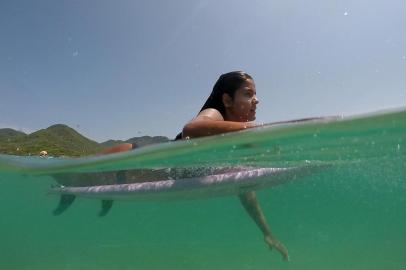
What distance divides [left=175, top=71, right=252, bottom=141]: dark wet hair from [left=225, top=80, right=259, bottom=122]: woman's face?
0.19 ft

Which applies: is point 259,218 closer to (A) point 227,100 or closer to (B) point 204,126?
(A) point 227,100

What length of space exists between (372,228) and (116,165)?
28069mm

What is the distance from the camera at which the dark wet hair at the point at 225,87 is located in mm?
4930

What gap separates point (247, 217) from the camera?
65.0 feet

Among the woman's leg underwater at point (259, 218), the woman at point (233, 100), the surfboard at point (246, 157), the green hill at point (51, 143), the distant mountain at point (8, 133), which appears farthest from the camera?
the distant mountain at point (8, 133)

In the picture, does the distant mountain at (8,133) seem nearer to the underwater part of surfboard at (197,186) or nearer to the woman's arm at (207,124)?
the underwater part of surfboard at (197,186)

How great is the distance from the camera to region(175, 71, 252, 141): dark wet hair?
4.93 m

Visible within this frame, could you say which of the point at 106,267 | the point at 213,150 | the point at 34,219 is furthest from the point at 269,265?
the point at 34,219

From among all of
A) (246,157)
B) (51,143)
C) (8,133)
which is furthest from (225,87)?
(8,133)

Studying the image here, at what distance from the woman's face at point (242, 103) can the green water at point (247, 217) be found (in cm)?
200

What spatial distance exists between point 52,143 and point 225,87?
344 inches

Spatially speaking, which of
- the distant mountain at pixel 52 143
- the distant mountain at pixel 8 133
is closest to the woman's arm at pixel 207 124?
the distant mountain at pixel 52 143

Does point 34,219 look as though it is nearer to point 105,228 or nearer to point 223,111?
point 105,228

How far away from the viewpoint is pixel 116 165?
34.0 ft
